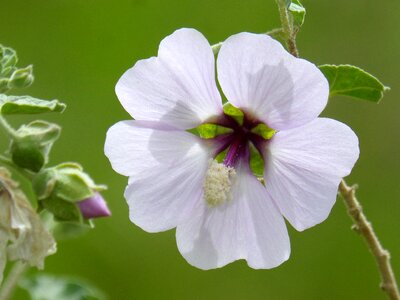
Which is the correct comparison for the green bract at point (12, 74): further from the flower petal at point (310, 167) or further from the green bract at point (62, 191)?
the flower petal at point (310, 167)

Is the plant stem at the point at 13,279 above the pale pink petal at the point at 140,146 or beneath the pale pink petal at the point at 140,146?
beneath

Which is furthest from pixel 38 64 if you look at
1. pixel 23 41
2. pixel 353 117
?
pixel 353 117

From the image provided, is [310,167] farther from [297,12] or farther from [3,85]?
[3,85]

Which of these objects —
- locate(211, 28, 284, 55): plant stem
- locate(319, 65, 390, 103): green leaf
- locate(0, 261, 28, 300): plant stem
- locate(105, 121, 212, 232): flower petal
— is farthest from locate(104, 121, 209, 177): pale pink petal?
locate(0, 261, 28, 300): plant stem

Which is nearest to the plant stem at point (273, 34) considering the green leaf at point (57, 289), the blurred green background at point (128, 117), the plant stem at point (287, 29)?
the plant stem at point (287, 29)

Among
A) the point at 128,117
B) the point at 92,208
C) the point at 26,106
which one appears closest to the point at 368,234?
the point at 92,208

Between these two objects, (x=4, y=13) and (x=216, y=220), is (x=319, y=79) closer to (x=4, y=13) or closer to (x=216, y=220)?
(x=216, y=220)
